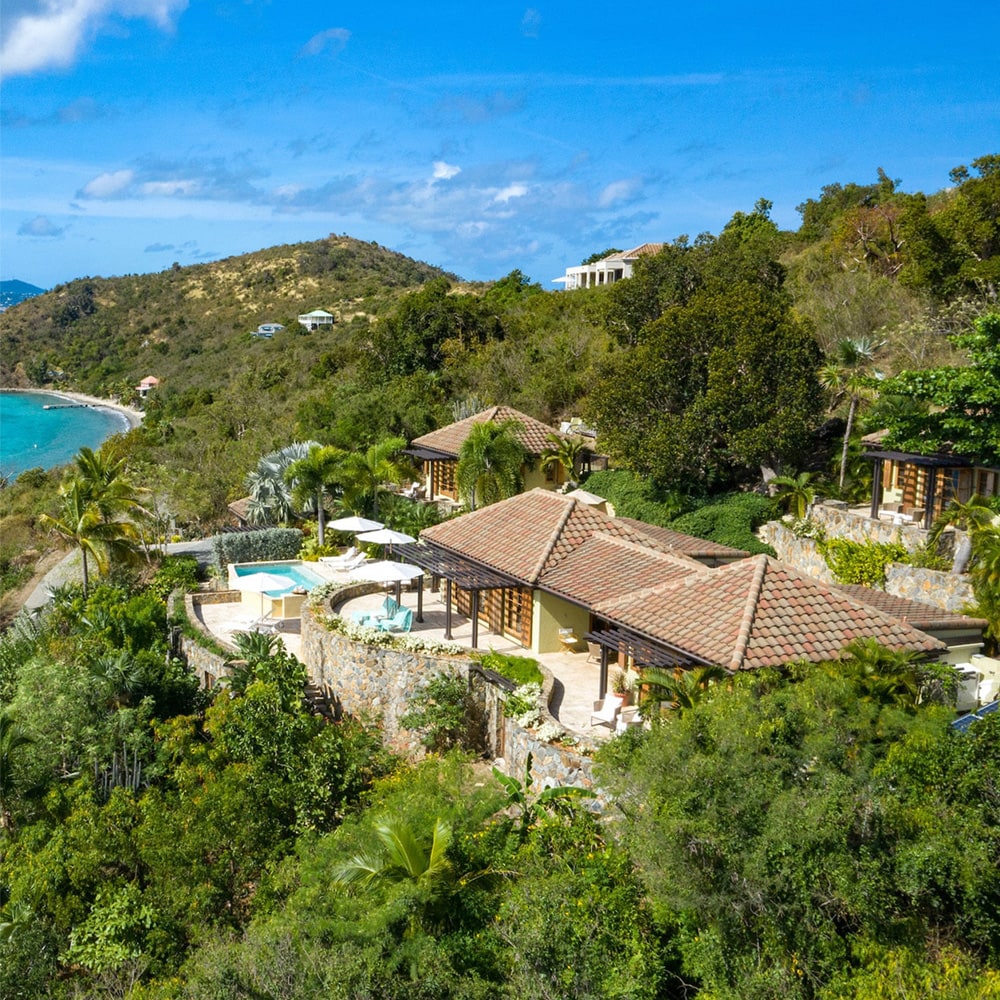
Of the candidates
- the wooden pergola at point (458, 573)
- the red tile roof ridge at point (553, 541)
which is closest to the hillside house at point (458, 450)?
the wooden pergola at point (458, 573)

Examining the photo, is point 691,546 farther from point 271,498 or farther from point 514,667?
point 271,498

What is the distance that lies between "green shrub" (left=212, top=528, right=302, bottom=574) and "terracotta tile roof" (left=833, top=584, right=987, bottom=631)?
18.7 m

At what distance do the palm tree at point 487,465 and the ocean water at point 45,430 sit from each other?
216ft

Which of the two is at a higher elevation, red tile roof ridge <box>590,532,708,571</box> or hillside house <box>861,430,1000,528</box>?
hillside house <box>861,430,1000,528</box>

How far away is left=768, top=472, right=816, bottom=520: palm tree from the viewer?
101 feet

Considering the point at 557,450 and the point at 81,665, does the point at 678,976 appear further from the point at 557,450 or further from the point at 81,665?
the point at 557,450

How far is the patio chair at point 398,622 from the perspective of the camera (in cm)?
2267

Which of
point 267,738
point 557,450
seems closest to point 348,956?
point 267,738

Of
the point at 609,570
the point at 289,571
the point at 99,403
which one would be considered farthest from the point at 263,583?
the point at 99,403

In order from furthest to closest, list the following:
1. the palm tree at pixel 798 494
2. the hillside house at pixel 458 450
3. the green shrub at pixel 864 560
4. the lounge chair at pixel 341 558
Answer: the hillside house at pixel 458 450 < the lounge chair at pixel 341 558 < the palm tree at pixel 798 494 < the green shrub at pixel 864 560

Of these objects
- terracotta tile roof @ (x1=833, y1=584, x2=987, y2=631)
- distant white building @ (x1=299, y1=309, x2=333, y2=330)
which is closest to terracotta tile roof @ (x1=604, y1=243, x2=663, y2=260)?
distant white building @ (x1=299, y1=309, x2=333, y2=330)

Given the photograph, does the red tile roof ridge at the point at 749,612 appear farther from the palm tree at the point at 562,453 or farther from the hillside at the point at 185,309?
the hillside at the point at 185,309

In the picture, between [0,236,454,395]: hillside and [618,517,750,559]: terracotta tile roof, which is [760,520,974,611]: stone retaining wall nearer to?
[618,517,750,559]: terracotta tile roof

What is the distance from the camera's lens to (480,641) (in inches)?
908
